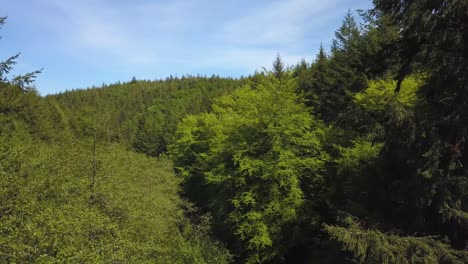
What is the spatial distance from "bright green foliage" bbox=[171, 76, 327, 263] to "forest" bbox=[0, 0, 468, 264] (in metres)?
0.10

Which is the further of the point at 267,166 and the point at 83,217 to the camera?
the point at 267,166

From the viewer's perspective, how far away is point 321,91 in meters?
34.7

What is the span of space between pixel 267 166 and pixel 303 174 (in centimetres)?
234

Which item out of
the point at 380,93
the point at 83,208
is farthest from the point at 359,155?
the point at 83,208

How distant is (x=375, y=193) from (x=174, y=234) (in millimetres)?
9873

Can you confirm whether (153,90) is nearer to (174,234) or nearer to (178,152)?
(178,152)

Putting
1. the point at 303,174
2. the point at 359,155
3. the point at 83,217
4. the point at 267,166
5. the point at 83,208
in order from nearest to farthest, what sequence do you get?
the point at 83,217 < the point at 83,208 < the point at 359,155 < the point at 267,166 < the point at 303,174

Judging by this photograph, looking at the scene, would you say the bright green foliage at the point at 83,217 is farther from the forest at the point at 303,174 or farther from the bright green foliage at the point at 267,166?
the bright green foliage at the point at 267,166

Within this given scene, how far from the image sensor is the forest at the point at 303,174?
945 cm

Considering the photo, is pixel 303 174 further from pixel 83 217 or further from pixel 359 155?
pixel 83 217

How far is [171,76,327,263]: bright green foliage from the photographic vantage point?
75.8 ft

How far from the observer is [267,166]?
23578mm

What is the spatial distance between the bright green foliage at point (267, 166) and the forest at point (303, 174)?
0.32ft

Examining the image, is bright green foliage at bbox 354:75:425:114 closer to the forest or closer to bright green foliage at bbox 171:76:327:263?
the forest
